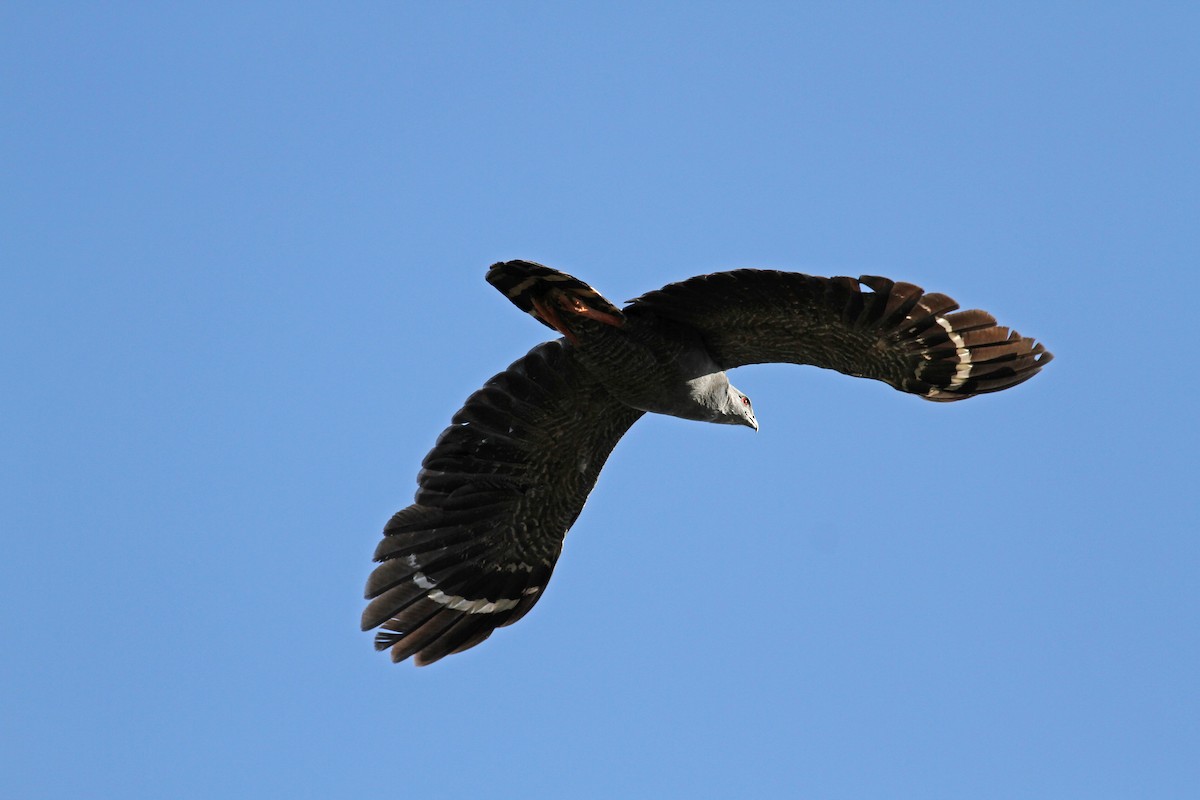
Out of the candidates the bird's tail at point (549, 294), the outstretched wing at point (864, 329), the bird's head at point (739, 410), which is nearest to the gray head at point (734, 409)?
the bird's head at point (739, 410)

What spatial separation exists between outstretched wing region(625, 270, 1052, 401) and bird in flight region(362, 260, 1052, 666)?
0.04 feet

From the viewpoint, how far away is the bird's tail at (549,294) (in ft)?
37.1

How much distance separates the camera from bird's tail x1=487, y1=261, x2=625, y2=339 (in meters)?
11.3

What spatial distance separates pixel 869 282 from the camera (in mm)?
10922

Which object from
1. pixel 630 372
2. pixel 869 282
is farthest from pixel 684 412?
pixel 869 282

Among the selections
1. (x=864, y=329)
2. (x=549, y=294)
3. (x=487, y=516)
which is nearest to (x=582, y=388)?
(x=487, y=516)

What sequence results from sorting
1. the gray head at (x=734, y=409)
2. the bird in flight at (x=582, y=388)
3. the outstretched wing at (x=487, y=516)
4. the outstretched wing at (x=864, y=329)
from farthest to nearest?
the outstretched wing at (x=487, y=516) → the gray head at (x=734, y=409) → the bird in flight at (x=582, y=388) → the outstretched wing at (x=864, y=329)

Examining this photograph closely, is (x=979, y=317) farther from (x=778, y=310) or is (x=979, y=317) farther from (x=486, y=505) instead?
(x=486, y=505)

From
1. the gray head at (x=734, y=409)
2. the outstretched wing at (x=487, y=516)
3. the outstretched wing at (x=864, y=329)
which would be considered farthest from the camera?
the outstretched wing at (x=487, y=516)

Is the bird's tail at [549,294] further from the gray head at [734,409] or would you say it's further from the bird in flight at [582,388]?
the gray head at [734,409]

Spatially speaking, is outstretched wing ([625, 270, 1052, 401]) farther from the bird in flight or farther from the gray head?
the gray head

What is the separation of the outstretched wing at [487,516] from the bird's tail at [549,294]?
5.16 ft

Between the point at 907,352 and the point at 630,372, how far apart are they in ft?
7.76

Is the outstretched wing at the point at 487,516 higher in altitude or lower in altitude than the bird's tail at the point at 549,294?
lower
